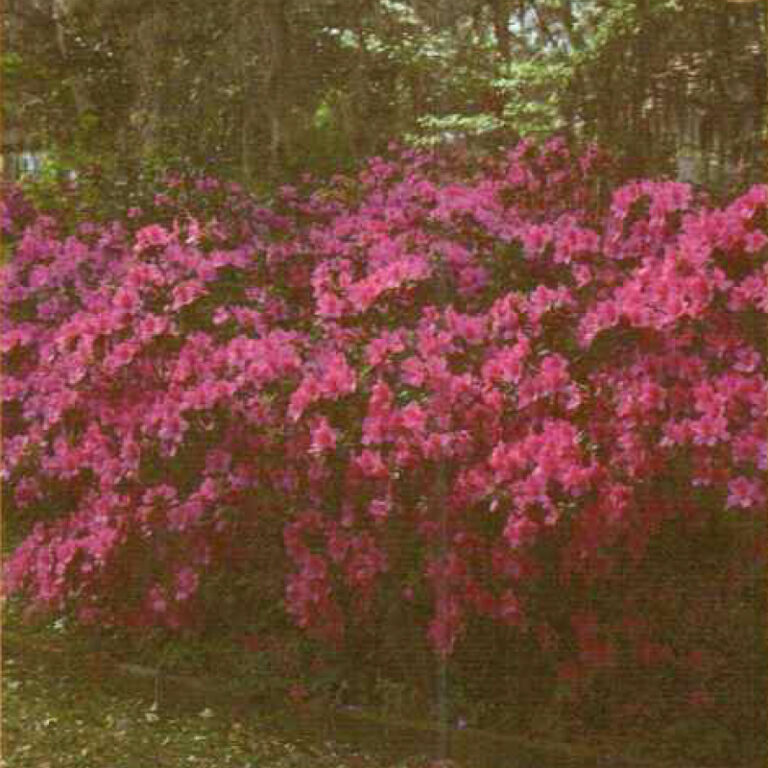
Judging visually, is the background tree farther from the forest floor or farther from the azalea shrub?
the forest floor

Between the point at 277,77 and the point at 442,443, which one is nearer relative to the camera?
the point at 442,443

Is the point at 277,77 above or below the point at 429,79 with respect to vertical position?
below

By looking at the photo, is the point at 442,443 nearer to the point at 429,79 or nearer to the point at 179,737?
the point at 179,737

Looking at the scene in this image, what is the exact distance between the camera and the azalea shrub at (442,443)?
10.6ft

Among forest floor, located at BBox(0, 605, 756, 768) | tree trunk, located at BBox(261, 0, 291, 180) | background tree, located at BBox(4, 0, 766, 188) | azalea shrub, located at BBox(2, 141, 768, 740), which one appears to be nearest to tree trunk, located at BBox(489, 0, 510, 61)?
background tree, located at BBox(4, 0, 766, 188)

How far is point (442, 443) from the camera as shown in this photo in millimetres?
3340

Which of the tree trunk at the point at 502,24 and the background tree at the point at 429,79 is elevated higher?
the tree trunk at the point at 502,24

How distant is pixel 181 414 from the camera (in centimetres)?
382

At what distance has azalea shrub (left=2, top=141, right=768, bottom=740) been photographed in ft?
10.6

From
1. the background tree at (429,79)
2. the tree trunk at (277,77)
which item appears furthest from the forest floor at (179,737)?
the tree trunk at (277,77)

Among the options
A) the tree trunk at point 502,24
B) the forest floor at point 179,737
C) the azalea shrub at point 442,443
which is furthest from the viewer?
the tree trunk at point 502,24

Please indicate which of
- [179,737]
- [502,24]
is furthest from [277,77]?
[179,737]

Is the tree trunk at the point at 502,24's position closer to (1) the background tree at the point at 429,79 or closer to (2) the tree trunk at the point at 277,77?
(1) the background tree at the point at 429,79

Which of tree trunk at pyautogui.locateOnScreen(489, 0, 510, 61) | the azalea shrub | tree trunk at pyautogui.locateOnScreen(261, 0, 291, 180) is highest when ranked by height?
tree trunk at pyautogui.locateOnScreen(489, 0, 510, 61)
